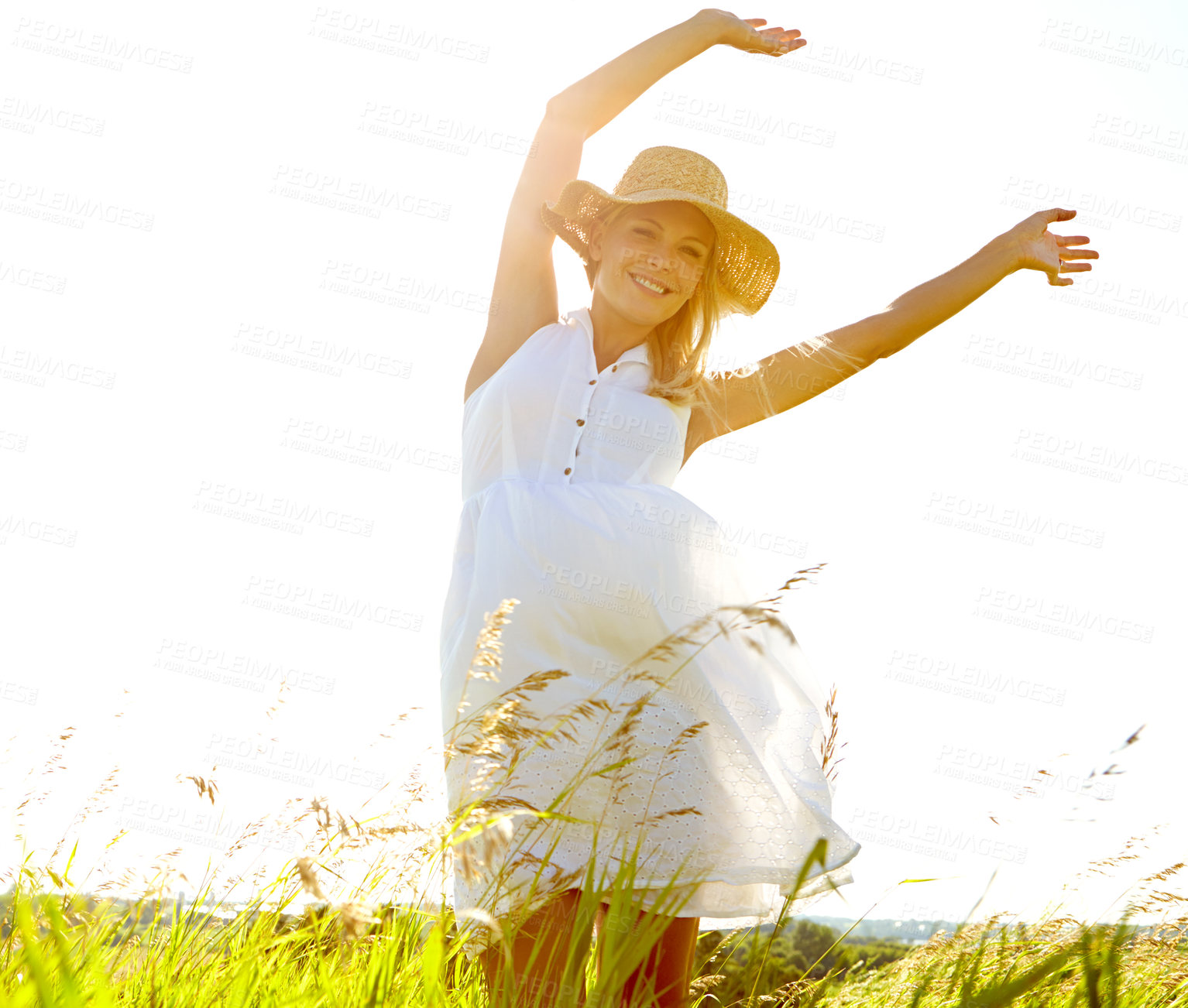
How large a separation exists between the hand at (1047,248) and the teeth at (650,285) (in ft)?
3.72

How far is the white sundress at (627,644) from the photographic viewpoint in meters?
2.11

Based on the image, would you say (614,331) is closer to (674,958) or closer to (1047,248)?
(1047,248)

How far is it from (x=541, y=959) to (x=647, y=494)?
45.7 inches

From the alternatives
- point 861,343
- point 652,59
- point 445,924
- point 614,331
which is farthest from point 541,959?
point 652,59

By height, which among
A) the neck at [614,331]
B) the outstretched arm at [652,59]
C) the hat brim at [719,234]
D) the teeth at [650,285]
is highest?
the outstretched arm at [652,59]

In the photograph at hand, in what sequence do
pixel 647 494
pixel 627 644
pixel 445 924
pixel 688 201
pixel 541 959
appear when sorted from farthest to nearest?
pixel 688 201, pixel 647 494, pixel 627 644, pixel 541 959, pixel 445 924

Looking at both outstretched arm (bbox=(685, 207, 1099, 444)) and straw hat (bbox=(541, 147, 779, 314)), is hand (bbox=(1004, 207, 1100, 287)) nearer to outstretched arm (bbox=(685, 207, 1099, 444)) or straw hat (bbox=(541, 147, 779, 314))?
outstretched arm (bbox=(685, 207, 1099, 444))

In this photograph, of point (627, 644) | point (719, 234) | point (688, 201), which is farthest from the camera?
point (719, 234)

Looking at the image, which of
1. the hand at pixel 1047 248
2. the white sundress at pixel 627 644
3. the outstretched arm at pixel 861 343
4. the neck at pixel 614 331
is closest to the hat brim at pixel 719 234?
the neck at pixel 614 331

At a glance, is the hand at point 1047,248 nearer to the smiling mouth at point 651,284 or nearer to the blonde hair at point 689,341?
the blonde hair at point 689,341

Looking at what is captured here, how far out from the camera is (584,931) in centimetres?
142

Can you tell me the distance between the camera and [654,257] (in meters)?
2.86

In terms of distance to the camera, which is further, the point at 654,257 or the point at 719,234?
the point at 719,234

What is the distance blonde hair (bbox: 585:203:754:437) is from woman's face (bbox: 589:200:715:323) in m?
0.05
